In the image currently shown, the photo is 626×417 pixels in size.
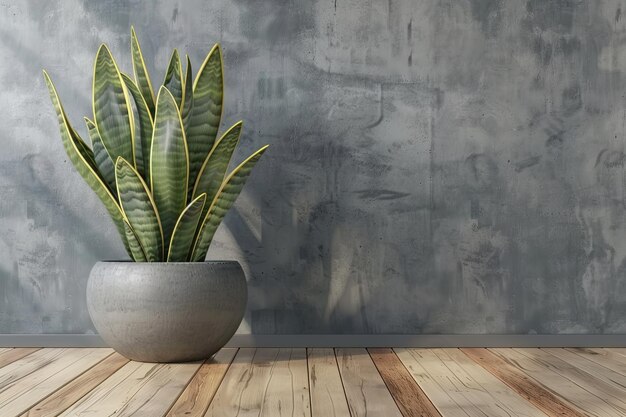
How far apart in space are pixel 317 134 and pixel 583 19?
0.77 metres

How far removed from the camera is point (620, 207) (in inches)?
77.0

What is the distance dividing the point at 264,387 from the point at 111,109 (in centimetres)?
74

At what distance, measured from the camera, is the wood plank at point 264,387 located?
124 centimetres

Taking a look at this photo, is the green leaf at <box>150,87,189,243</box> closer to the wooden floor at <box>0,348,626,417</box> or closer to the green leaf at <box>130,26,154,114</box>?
the green leaf at <box>130,26,154,114</box>

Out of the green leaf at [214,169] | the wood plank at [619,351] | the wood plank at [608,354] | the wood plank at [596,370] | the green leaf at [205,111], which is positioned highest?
the green leaf at [205,111]

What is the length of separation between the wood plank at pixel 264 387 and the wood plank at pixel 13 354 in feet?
1.68

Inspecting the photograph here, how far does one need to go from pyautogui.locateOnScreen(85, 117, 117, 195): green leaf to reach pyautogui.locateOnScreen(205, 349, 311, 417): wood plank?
1.66ft

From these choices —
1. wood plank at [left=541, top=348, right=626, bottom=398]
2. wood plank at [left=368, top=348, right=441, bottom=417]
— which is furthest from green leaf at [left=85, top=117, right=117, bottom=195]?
wood plank at [left=541, top=348, right=626, bottom=398]

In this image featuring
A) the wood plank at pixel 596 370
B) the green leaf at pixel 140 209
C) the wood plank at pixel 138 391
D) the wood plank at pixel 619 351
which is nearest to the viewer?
the wood plank at pixel 138 391

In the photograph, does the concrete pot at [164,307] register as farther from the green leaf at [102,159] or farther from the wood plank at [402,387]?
the wood plank at [402,387]

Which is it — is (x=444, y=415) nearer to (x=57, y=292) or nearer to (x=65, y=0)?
(x=57, y=292)

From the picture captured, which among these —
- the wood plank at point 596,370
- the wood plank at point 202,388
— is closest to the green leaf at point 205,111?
the wood plank at point 202,388

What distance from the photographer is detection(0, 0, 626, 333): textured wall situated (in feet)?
6.34

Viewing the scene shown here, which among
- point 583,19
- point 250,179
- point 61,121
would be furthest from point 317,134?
point 583,19
